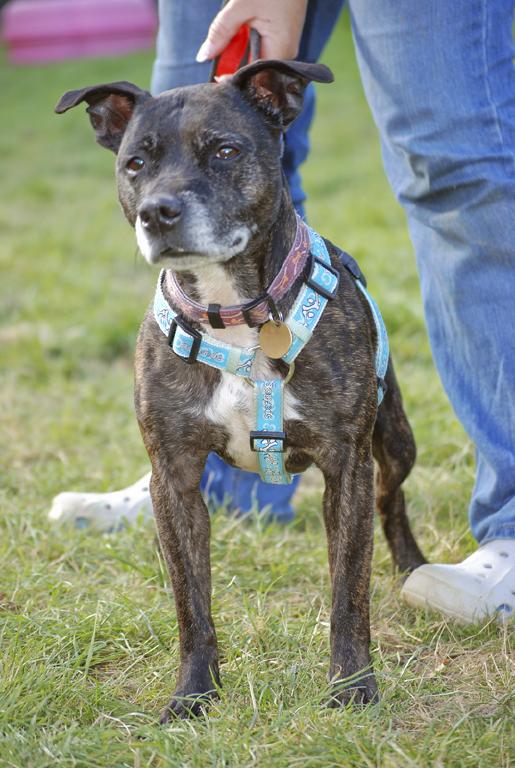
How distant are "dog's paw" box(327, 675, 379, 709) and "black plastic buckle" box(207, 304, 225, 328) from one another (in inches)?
35.7

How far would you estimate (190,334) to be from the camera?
8.31 ft

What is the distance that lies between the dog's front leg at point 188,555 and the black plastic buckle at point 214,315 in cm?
34

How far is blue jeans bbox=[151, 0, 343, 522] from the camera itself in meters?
3.19

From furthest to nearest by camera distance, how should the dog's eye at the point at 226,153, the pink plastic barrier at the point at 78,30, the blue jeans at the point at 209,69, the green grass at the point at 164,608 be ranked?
the pink plastic barrier at the point at 78,30, the blue jeans at the point at 209,69, the dog's eye at the point at 226,153, the green grass at the point at 164,608

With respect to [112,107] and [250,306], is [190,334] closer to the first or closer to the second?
[250,306]

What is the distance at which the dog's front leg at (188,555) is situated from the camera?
256 centimetres

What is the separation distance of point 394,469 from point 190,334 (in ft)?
2.99

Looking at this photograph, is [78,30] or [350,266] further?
[78,30]

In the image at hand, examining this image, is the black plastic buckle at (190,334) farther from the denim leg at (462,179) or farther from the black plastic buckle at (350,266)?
the denim leg at (462,179)

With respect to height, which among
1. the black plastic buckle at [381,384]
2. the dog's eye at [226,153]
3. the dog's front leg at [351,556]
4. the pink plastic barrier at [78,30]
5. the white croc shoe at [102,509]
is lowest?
the pink plastic barrier at [78,30]

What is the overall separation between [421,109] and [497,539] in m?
1.24

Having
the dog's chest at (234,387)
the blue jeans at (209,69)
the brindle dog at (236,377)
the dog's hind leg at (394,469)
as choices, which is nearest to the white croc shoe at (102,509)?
the blue jeans at (209,69)

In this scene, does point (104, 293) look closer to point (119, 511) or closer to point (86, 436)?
point (86, 436)

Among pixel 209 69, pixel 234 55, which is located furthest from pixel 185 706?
pixel 209 69
